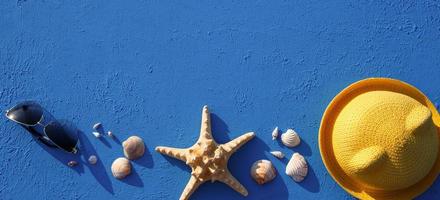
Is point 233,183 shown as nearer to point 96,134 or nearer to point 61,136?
point 96,134

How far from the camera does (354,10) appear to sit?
5.70 ft

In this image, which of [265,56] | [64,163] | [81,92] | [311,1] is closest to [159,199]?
[64,163]

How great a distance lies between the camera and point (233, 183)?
1.61 m

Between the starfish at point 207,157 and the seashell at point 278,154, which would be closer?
the starfish at point 207,157

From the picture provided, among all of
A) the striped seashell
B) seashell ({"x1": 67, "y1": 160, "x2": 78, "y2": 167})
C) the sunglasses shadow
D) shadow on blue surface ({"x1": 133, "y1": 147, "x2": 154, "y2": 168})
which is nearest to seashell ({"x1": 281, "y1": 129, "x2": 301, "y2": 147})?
the striped seashell

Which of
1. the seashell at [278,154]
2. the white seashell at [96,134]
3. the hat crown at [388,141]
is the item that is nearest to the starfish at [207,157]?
the seashell at [278,154]

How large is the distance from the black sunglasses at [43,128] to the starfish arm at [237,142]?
1.92ft

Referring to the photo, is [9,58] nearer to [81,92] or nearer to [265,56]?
[81,92]

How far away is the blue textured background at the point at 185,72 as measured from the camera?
5.57 ft

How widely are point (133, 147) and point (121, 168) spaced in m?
0.09

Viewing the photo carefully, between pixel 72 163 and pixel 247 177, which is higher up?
pixel 72 163

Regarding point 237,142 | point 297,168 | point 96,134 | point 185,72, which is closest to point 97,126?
point 96,134

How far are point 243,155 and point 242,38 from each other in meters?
0.46

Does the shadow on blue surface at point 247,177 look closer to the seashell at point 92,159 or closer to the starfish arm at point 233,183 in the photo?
the starfish arm at point 233,183
